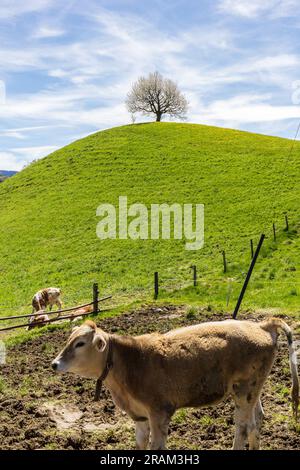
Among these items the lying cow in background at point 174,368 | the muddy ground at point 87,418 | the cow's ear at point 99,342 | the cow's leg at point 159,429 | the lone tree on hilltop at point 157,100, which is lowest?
the muddy ground at point 87,418

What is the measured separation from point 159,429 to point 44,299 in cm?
1906

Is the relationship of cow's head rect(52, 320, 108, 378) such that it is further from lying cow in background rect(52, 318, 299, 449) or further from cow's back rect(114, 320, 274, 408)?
cow's back rect(114, 320, 274, 408)

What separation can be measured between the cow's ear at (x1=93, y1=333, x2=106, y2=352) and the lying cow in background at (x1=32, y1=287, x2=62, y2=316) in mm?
18369

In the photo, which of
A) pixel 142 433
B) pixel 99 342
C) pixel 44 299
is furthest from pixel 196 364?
pixel 44 299

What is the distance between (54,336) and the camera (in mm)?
17766

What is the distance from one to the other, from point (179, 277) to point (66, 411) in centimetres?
1897

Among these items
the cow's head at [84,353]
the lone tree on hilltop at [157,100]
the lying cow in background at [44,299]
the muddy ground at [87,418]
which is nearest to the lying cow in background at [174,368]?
the cow's head at [84,353]

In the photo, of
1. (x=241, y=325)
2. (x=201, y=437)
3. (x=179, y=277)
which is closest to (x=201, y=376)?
(x=241, y=325)

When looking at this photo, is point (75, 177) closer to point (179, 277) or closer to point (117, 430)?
point (179, 277)

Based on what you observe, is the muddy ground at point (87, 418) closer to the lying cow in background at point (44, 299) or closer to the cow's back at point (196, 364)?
the cow's back at point (196, 364)

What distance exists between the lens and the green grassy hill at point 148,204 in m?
27.9

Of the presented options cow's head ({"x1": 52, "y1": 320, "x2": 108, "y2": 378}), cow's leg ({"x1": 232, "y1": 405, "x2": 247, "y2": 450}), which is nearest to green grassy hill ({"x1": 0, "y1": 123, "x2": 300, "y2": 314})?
cow's leg ({"x1": 232, "y1": 405, "x2": 247, "y2": 450})

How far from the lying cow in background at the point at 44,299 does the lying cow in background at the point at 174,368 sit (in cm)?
1817
